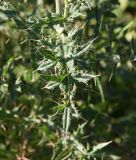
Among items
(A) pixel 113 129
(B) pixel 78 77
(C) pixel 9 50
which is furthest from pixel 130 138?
(B) pixel 78 77

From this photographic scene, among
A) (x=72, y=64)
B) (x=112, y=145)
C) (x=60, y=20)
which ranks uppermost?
(x=60, y=20)

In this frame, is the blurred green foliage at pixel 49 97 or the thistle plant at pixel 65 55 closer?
the thistle plant at pixel 65 55

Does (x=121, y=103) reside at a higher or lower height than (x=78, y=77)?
lower

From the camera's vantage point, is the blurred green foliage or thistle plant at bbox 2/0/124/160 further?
the blurred green foliage

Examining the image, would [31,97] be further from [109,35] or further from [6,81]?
[109,35]

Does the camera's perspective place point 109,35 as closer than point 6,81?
No

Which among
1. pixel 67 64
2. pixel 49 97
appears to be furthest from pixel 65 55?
pixel 49 97

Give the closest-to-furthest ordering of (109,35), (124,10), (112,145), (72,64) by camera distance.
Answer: (72,64)
(109,35)
(112,145)
(124,10)

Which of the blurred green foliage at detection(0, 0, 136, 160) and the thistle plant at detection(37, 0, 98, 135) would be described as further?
the blurred green foliage at detection(0, 0, 136, 160)
